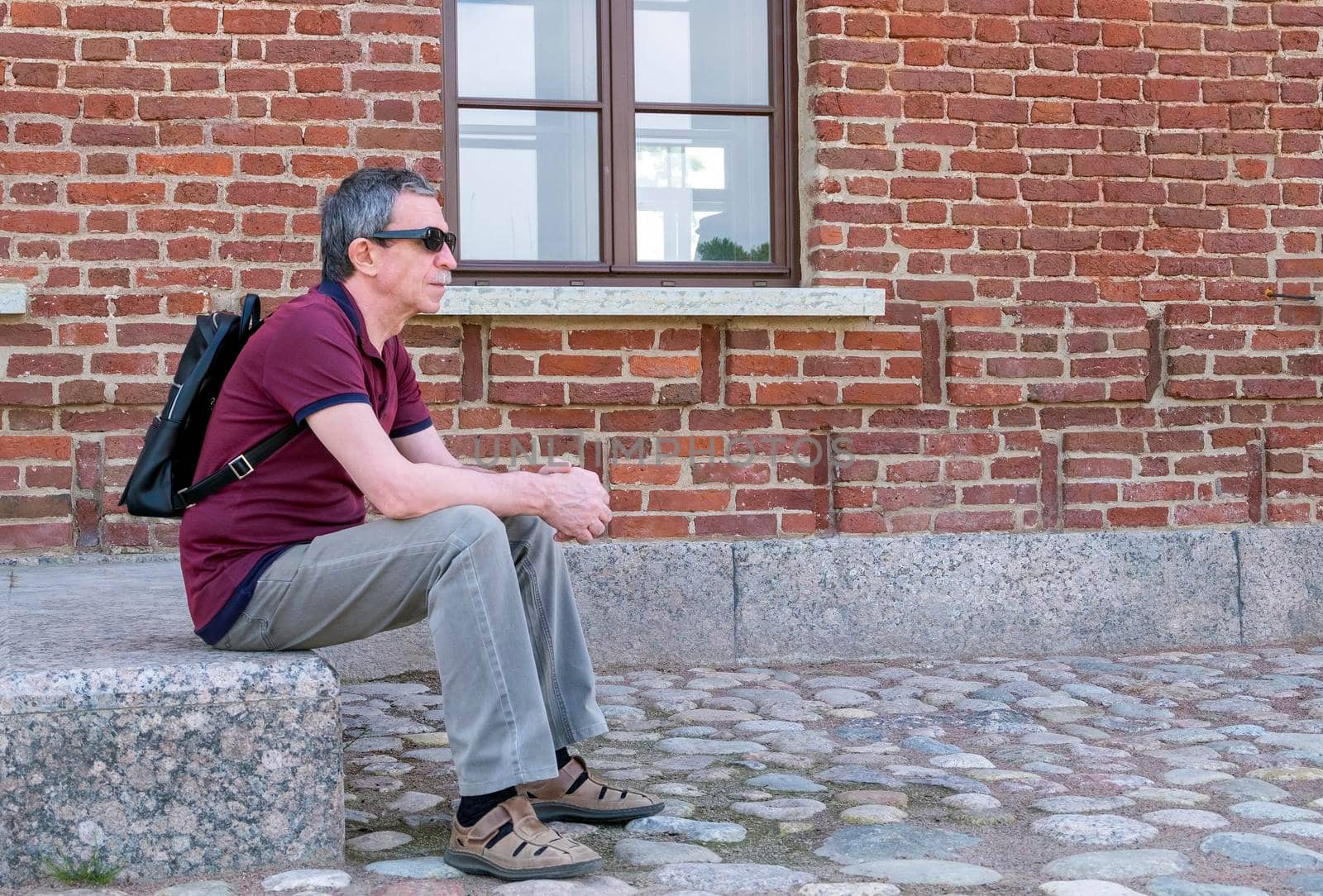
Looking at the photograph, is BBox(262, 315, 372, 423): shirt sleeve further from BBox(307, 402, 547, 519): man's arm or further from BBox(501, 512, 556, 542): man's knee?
BBox(501, 512, 556, 542): man's knee

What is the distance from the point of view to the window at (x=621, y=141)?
5082 mm

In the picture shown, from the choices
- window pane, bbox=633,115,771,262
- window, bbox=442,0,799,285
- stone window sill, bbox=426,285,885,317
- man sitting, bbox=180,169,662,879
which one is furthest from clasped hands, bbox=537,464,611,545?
window pane, bbox=633,115,771,262

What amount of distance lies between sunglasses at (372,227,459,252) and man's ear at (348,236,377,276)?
1.0 inches

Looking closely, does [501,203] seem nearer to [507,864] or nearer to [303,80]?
[303,80]

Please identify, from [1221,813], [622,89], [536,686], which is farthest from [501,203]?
[1221,813]

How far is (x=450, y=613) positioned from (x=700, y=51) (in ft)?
10.5

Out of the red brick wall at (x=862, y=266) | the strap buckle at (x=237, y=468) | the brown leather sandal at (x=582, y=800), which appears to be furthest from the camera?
the red brick wall at (x=862, y=266)

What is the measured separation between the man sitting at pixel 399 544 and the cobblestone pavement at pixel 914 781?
152mm

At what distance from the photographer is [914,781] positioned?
133 inches

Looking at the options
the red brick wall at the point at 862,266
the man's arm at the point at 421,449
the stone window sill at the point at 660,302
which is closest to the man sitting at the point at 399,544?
the man's arm at the point at 421,449

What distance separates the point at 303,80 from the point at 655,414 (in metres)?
1.68

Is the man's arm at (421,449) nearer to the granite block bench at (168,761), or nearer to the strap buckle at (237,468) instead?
the strap buckle at (237,468)

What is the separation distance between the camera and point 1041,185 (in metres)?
5.23

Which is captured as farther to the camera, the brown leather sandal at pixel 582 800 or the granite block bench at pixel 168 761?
the brown leather sandal at pixel 582 800
